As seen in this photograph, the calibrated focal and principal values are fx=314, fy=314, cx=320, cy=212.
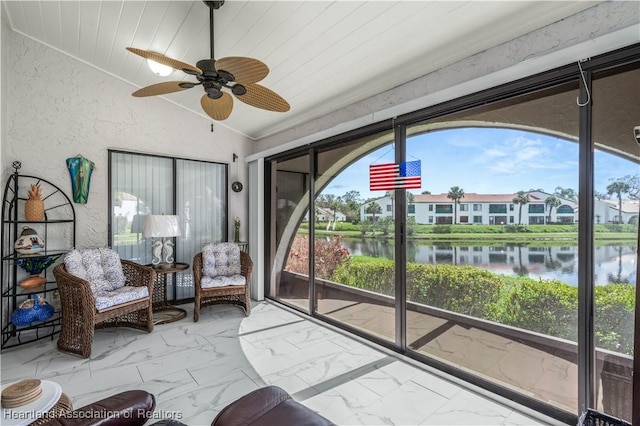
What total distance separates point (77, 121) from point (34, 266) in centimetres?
174

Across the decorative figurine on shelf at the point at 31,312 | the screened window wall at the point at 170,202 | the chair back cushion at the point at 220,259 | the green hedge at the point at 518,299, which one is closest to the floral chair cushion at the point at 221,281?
the chair back cushion at the point at 220,259

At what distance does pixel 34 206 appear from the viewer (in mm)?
3322

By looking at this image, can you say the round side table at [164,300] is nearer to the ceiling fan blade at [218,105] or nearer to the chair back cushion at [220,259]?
the chair back cushion at [220,259]

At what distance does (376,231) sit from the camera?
10.8 feet

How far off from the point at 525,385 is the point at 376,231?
1.72m

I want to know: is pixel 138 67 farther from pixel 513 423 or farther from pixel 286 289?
pixel 513 423

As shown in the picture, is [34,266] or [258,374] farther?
[34,266]

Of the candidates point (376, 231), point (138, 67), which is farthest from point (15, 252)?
point (376, 231)

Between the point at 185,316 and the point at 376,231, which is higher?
the point at 376,231

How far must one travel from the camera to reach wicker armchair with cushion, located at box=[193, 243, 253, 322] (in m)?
3.90

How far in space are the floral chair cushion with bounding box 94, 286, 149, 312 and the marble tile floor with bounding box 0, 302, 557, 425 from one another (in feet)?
1.40

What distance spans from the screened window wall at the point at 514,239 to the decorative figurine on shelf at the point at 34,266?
3.26 meters

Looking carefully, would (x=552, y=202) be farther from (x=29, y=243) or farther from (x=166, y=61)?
(x=29, y=243)

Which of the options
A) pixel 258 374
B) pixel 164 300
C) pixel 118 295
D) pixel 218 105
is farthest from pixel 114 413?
pixel 164 300
